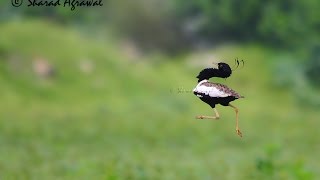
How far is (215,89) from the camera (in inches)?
90.7

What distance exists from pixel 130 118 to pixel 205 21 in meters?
13.6

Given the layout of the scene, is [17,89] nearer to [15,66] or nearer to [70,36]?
[15,66]

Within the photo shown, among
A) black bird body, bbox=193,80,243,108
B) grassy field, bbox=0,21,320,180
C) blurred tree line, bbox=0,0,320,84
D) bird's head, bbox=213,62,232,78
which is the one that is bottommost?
black bird body, bbox=193,80,243,108

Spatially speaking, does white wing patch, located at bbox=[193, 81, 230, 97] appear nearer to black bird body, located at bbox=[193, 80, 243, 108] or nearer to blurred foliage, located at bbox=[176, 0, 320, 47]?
black bird body, located at bbox=[193, 80, 243, 108]

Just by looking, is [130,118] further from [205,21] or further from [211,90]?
[211,90]

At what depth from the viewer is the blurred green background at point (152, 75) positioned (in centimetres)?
2236

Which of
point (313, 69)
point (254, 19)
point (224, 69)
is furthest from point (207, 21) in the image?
point (224, 69)

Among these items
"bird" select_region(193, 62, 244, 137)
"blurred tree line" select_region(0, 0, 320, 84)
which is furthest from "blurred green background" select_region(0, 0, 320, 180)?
"bird" select_region(193, 62, 244, 137)

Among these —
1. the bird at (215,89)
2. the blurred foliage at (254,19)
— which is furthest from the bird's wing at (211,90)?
the blurred foliage at (254,19)

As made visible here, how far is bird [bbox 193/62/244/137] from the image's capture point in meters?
2.29

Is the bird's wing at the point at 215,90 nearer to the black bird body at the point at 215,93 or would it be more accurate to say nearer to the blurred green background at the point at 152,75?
the black bird body at the point at 215,93

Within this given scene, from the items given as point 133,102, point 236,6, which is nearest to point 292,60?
point 236,6

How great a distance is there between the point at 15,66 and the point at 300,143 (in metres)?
17.0

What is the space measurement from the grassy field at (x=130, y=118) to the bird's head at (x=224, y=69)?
5012mm
